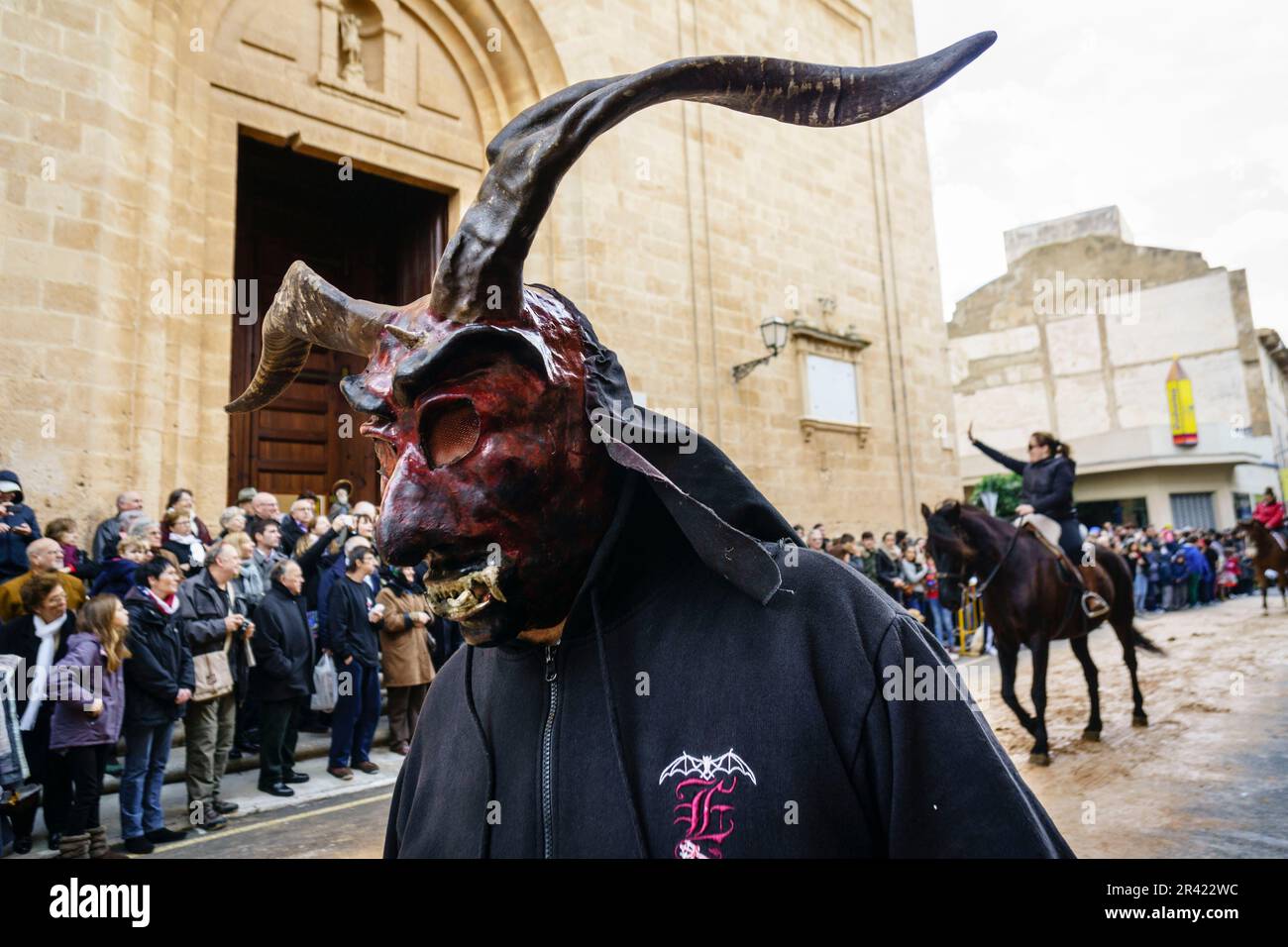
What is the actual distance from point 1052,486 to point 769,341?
6.77 metres

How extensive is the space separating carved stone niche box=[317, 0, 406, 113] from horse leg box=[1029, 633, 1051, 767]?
10.7m

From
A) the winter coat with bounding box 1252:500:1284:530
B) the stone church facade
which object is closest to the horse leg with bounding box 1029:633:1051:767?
the stone church facade

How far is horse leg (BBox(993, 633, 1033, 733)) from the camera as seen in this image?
6.81 meters

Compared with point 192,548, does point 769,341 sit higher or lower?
higher

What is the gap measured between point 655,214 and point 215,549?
9.44 meters

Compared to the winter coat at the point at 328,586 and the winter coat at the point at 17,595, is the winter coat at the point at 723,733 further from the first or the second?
the winter coat at the point at 328,586

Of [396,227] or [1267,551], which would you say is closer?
[396,227]

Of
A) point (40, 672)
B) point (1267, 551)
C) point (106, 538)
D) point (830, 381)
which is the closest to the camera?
point (40, 672)

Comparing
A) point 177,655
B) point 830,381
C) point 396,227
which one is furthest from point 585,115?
point 830,381

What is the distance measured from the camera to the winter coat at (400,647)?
7.59 m

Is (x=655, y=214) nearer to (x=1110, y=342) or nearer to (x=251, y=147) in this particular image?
(x=251, y=147)

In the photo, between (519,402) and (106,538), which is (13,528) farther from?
(519,402)

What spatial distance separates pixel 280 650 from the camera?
656 cm

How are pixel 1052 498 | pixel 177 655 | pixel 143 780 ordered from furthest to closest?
1. pixel 1052 498
2. pixel 177 655
3. pixel 143 780
